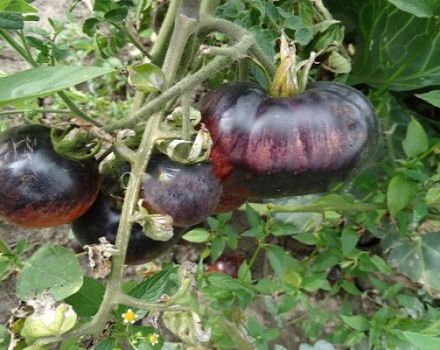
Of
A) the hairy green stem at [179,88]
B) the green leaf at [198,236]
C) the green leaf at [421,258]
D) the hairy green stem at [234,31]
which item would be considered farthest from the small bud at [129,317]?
the green leaf at [421,258]

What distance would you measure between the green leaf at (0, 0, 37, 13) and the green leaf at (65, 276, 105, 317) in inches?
13.2

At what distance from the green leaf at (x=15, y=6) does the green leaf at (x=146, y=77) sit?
12 cm

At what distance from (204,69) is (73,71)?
204mm

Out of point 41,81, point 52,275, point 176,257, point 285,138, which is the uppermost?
point 41,81

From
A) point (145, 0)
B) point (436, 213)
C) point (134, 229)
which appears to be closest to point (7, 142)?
point (134, 229)

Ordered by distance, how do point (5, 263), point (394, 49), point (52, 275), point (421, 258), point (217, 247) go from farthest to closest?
1. point (394, 49)
2. point (421, 258)
3. point (217, 247)
4. point (5, 263)
5. point (52, 275)

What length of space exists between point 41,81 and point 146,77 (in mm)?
165

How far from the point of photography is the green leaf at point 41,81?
1.70ft

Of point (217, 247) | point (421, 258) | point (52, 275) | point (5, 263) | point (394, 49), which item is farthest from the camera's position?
point (394, 49)

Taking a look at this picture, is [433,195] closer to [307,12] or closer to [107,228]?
[307,12]

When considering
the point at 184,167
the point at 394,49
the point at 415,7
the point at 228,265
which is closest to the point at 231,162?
the point at 184,167

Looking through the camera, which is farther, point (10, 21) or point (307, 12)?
point (307, 12)

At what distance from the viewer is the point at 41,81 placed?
54 cm

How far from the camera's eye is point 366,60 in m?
1.51
